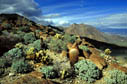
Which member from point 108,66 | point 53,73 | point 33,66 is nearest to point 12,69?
point 33,66

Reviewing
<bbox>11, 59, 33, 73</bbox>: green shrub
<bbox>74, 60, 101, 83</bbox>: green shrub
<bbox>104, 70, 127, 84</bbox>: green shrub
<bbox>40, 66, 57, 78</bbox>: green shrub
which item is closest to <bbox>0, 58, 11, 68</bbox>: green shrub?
<bbox>11, 59, 33, 73</bbox>: green shrub

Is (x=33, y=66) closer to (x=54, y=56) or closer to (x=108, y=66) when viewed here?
(x=54, y=56)

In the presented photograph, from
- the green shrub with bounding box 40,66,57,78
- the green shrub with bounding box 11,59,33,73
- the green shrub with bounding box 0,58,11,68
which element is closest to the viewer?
the green shrub with bounding box 40,66,57,78

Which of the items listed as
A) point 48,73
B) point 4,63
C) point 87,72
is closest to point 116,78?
point 87,72

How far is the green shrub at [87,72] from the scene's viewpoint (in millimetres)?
8195

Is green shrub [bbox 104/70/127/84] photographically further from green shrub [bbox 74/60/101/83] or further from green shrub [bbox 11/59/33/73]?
green shrub [bbox 11/59/33/73]

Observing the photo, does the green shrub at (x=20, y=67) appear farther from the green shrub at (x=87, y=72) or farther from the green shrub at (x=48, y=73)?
the green shrub at (x=87, y=72)

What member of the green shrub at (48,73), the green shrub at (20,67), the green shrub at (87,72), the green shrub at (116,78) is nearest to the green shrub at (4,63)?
the green shrub at (20,67)

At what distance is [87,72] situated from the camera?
27.5ft

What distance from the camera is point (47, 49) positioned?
40.1ft

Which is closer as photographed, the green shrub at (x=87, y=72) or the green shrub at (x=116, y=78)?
the green shrub at (x=116, y=78)

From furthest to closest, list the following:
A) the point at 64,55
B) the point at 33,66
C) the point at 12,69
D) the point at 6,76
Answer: the point at 64,55, the point at 33,66, the point at 12,69, the point at 6,76

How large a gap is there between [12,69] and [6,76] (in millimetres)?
718

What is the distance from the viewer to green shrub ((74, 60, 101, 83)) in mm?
8195
